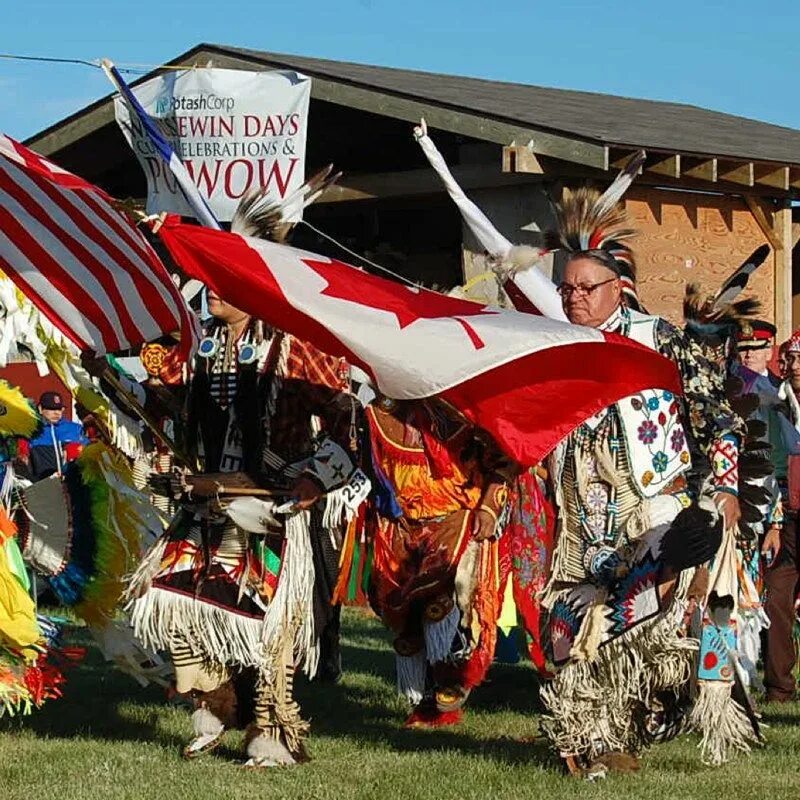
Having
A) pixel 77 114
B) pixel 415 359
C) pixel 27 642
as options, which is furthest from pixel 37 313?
pixel 77 114

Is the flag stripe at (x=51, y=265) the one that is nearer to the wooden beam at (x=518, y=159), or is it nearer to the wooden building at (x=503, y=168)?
the wooden building at (x=503, y=168)

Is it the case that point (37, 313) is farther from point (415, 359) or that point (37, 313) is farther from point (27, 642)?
point (415, 359)

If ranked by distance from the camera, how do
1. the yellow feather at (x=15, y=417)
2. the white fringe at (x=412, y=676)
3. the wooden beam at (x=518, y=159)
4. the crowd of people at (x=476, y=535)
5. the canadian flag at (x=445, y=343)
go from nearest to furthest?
1. the canadian flag at (x=445, y=343)
2. the crowd of people at (x=476, y=535)
3. the yellow feather at (x=15, y=417)
4. the white fringe at (x=412, y=676)
5. the wooden beam at (x=518, y=159)

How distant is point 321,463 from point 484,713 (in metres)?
1.94

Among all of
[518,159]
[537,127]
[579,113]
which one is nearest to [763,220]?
[579,113]

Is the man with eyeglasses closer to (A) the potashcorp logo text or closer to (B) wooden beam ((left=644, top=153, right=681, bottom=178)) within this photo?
(A) the potashcorp logo text

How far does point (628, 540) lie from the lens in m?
5.88

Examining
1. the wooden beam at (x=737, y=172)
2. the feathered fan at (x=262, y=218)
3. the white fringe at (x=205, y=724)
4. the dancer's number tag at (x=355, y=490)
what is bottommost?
the white fringe at (x=205, y=724)

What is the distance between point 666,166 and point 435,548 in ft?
15.5

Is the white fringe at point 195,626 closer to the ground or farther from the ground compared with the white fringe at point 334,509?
closer to the ground

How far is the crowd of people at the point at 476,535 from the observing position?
19.3 ft

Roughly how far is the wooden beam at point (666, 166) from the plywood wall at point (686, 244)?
425mm

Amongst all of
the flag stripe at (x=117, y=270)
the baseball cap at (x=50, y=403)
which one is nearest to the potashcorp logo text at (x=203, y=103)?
the baseball cap at (x=50, y=403)

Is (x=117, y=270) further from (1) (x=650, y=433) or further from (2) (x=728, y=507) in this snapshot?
(2) (x=728, y=507)
